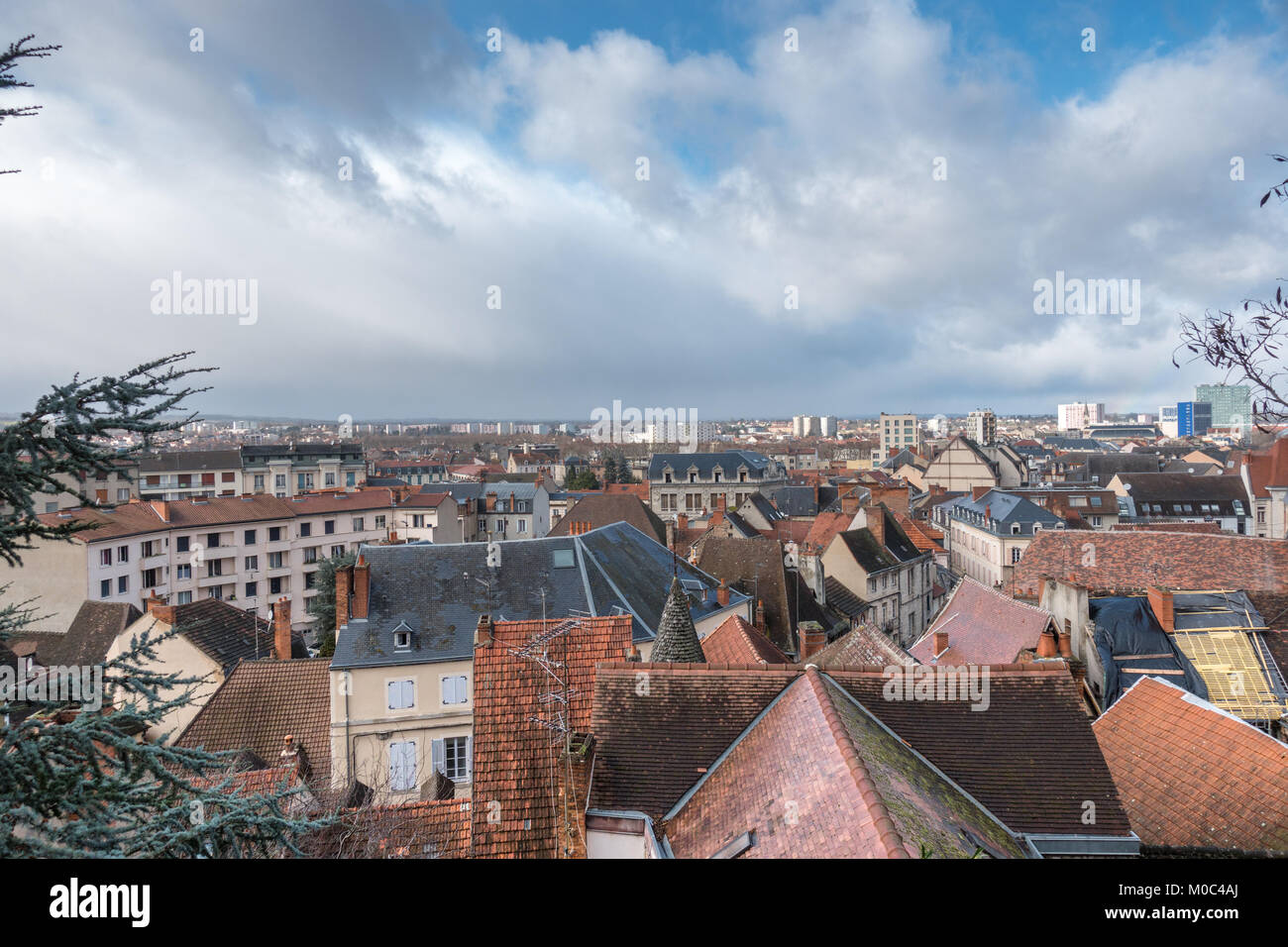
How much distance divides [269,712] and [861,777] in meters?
19.0

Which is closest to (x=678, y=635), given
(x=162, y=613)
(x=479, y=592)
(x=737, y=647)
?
(x=737, y=647)

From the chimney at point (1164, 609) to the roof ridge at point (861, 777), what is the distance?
16.8 metres

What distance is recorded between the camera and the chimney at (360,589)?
24281 millimetres

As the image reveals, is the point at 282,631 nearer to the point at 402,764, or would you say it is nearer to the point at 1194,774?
the point at 402,764

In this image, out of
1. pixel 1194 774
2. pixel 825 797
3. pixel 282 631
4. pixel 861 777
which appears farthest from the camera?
pixel 282 631

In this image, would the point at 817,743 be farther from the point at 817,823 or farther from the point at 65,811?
the point at 65,811

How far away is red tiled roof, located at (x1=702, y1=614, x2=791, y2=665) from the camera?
19250mm

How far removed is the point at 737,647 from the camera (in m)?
19.9

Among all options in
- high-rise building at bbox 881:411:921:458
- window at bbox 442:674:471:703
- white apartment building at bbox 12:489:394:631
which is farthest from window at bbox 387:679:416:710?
high-rise building at bbox 881:411:921:458

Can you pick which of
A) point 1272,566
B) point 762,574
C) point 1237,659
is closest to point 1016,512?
point 1272,566

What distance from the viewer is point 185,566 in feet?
154

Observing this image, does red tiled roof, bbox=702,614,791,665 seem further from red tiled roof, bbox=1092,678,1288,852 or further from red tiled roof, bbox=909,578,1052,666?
red tiled roof, bbox=1092,678,1288,852

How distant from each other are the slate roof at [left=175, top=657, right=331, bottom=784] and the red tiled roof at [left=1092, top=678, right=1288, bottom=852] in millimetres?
→ 17804
